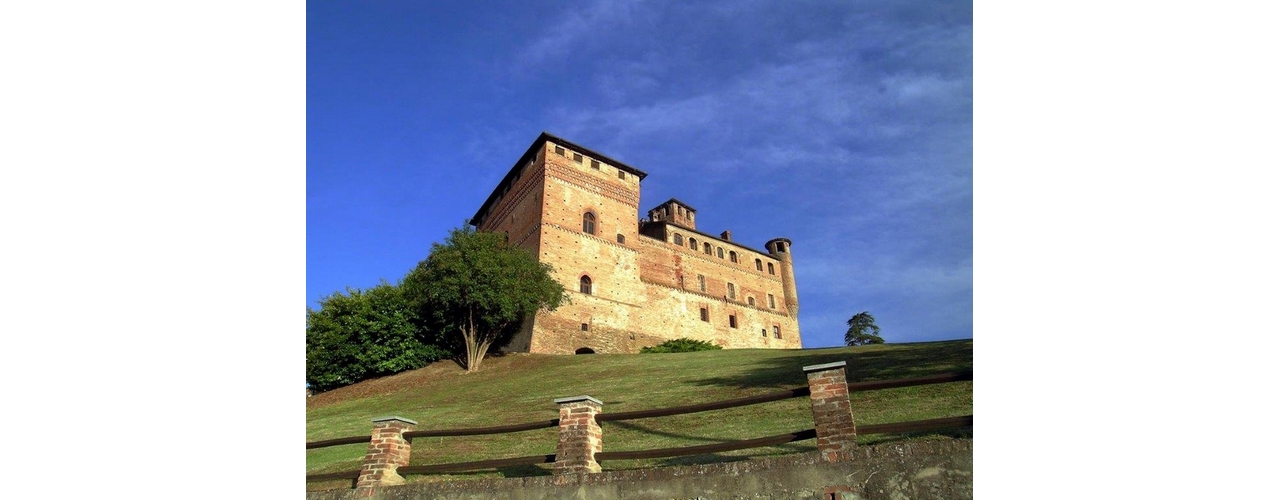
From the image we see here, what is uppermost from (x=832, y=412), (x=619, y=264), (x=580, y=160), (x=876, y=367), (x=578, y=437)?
(x=580, y=160)

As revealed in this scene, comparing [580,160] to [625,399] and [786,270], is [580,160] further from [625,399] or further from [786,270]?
[625,399]

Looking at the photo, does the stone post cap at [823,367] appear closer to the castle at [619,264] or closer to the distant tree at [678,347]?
the castle at [619,264]

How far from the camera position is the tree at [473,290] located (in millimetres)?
24891

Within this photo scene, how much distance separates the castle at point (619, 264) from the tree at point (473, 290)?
3490mm

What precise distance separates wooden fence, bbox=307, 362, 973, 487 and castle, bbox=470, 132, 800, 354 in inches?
844

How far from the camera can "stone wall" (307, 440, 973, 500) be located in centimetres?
516

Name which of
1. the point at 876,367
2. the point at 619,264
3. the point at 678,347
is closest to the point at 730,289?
the point at 619,264

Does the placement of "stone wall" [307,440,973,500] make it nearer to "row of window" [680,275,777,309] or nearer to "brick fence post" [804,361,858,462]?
"brick fence post" [804,361,858,462]

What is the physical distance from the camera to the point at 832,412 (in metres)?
5.88

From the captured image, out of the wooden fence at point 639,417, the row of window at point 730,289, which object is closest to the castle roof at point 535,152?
the row of window at point 730,289

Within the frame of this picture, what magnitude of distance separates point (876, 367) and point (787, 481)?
912 centimetres

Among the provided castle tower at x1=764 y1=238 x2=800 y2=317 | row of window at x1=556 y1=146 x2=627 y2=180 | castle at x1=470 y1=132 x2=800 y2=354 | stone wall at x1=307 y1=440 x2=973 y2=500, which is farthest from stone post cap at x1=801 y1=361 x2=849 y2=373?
castle tower at x1=764 y1=238 x2=800 y2=317
